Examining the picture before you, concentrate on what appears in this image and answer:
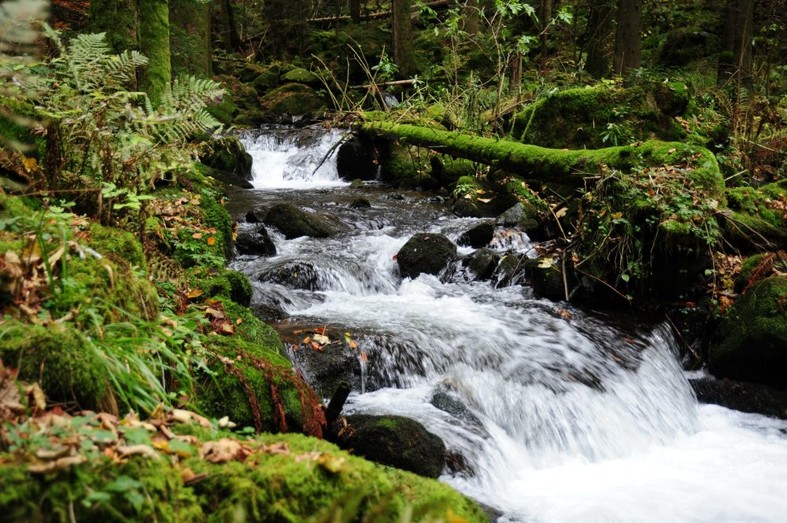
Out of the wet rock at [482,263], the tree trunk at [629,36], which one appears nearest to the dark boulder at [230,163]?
the wet rock at [482,263]

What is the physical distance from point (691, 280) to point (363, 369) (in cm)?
498

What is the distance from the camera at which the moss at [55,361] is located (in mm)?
2252

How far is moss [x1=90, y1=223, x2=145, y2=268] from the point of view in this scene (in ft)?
12.0

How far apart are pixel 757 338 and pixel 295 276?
19.3 feet

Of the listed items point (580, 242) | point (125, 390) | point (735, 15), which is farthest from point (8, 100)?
point (735, 15)

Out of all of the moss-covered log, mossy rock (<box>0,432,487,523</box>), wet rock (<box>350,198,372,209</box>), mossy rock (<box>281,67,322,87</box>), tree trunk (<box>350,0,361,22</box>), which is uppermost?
tree trunk (<box>350,0,361,22</box>)

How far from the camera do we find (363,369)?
5.73 m

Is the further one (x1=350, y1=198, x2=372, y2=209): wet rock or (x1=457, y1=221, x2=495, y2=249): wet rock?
(x1=350, y1=198, x2=372, y2=209): wet rock

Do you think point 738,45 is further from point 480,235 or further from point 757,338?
point 757,338

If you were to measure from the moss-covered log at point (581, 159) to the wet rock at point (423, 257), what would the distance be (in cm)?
188

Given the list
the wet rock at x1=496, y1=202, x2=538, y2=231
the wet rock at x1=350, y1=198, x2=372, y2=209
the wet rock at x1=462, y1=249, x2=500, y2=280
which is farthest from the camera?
the wet rock at x1=350, y1=198, x2=372, y2=209

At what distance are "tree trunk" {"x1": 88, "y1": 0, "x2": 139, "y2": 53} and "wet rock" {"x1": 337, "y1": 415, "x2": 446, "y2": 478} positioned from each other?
6605 mm

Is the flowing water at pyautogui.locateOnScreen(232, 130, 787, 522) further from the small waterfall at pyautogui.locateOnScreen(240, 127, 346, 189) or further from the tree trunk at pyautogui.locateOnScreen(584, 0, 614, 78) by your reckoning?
the tree trunk at pyautogui.locateOnScreen(584, 0, 614, 78)

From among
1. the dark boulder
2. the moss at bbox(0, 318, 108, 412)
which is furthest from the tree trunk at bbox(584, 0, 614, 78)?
the moss at bbox(0, 318, 108, 412)
